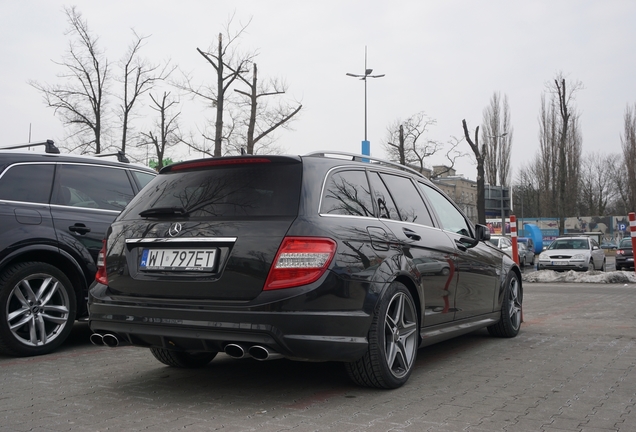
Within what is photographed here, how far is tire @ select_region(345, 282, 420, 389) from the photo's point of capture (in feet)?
14.7

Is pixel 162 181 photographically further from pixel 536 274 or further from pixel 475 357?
pixel 536 274

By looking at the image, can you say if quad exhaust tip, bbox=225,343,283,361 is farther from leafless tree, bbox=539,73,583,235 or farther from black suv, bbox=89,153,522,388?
leafless tree, bbox=539,73,583,235

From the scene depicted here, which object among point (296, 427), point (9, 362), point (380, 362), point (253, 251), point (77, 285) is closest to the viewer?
point (296, 427)

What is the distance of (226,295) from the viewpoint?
4.16 meters

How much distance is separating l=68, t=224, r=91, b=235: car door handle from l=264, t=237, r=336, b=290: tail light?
10.6 feet

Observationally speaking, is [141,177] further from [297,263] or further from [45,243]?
[297,263]

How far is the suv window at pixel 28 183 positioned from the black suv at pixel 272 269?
1920mm

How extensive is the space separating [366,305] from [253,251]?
0.81 m

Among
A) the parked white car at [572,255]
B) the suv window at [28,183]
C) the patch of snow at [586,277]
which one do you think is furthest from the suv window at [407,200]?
the parked white car at [572,255]

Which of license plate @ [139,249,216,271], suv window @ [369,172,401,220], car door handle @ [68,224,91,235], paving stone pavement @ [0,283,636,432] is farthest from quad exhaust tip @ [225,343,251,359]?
car door handle @ [68,224,91,235]

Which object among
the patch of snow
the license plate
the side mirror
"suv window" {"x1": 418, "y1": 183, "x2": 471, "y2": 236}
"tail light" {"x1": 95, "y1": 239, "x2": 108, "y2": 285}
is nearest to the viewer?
the license plate

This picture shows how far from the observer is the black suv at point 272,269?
4090mm

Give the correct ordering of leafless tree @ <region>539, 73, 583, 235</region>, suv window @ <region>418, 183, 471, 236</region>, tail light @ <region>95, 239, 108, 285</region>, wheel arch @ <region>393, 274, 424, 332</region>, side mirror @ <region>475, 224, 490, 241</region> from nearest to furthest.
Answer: tail light @ <region>95, 239, 108, 285</region>, wheel arch @ <region>393, 274, 424, 332</region>, suv window @ <region>418, 183, 471, 236</region>, side mirror @ <region>475, 224, 490, 241</region>, leafless tree @ <region>539, 73, 583, 235</region>

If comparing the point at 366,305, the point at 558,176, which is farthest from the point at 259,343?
the point at 558,176
